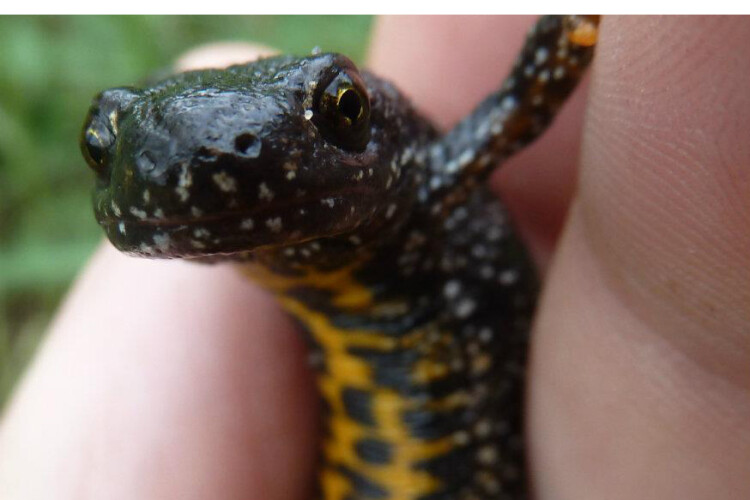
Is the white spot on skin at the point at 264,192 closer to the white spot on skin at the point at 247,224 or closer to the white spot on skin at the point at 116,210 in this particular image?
the white spot on skin at the point at 247,224

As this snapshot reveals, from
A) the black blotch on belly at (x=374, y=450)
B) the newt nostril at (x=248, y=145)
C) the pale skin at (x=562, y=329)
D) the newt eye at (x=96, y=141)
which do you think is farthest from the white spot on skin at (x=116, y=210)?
the black blotch on belly at (x=374, y=450)

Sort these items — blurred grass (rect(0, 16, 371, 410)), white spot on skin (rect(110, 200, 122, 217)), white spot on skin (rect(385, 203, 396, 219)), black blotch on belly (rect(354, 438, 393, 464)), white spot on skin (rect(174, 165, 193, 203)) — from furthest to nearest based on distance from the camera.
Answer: blurred grass (rect(0, 16, 371, 410)) < black blotch on belly (rect(354, 438, 393, 464)) < white spot on skin (rect(385, 203, 396, 219)) < white spot on skin (rect(110, 200, 122, 217)) < white spot on skin (rect(174, 165, 193, 203))

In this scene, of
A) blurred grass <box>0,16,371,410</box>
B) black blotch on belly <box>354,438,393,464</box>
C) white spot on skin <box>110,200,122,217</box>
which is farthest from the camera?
blurred grass <box>0,16,371,410</box>

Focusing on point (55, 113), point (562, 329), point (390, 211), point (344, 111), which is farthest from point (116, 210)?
point (55, 113)

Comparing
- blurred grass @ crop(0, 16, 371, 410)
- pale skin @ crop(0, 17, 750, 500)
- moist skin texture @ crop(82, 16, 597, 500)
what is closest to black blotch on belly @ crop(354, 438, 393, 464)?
moist skin texture @ crop(82, 16, 597, 500)

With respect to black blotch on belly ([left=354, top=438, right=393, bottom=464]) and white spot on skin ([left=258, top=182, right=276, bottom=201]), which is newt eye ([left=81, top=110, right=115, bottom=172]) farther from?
black blotch on belly ([left=354, top=438, right=393, bottom=464])

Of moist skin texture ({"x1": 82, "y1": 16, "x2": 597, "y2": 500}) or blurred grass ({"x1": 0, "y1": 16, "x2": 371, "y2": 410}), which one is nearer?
moist skin texture ({"x1": 82, "y1": 16, "x2": 597, "y2": 500})
